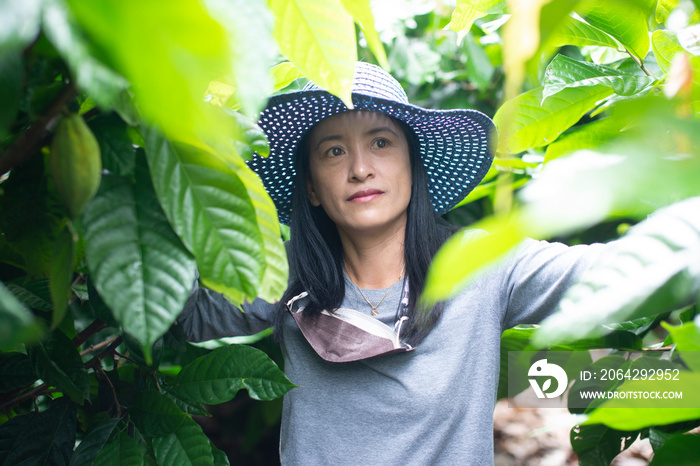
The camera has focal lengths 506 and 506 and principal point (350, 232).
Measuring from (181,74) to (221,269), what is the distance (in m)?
0.25

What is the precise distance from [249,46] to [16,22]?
10cm

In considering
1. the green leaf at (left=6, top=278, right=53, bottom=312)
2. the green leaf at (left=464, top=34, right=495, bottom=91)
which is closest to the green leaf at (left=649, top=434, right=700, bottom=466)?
the green leaf at (left=6, top=278, right=53, bottom=312)

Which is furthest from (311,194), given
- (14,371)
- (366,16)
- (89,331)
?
(366,16)

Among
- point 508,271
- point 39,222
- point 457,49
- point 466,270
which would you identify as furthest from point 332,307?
point 457,49

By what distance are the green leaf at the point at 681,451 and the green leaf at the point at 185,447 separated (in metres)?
0.53

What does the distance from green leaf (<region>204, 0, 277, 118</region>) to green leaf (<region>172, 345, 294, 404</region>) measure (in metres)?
0.61

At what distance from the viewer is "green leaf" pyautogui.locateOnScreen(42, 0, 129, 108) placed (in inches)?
9.3

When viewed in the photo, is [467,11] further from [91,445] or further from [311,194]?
[91,445]

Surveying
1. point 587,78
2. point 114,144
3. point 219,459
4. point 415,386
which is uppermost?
point 114,144

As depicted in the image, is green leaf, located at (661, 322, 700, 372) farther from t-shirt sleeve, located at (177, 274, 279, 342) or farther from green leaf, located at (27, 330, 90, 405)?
t-shirt sleeve, located at (177, 274, 279, 342)

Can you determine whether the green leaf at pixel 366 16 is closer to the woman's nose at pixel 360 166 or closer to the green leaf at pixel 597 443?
the woman's nose at pixel 360 166

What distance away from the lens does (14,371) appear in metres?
0.72

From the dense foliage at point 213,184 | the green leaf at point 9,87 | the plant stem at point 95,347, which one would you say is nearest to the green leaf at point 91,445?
the dense foliage at point 213,184

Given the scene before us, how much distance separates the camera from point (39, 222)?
1.82ft
